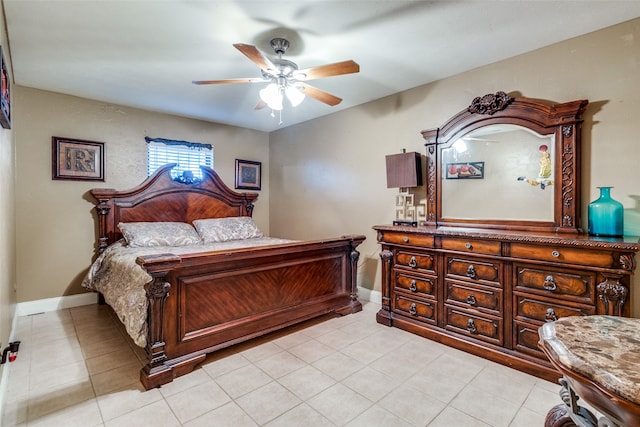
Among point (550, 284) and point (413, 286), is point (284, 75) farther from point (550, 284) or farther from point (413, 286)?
point (550, 284)

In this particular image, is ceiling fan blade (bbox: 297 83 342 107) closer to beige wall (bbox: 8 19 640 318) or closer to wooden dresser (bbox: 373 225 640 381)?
beige wall (bbox: 8 19 640 318)

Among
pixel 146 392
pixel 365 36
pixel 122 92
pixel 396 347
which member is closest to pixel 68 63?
pixel 122 92

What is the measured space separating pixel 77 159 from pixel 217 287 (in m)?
2.69

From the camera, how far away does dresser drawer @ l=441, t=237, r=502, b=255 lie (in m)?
2.35

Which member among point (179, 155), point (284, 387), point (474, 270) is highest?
point (179, 155)

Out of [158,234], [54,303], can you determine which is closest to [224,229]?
[158,234]

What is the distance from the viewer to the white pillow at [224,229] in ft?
13.0

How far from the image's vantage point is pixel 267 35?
2312 mm

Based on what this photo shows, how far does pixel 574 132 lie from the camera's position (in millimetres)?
2324

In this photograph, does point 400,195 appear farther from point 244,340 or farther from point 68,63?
point 68,63

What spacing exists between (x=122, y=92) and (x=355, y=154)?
2.84m

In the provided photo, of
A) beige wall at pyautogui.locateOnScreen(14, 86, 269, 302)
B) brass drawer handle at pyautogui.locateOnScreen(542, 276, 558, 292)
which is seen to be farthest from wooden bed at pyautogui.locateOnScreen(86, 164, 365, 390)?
brass drawer handle at pyautogui.locateOnScreen(542, 276, 558, 292)

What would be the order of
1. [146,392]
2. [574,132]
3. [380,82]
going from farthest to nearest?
1. [380,82]
2. [574,132]
3. [146,392]

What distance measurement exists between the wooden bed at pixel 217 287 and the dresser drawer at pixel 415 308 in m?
0.56
